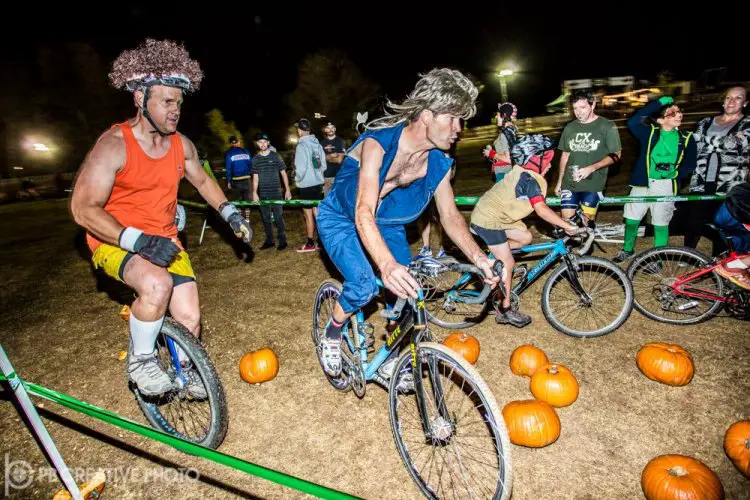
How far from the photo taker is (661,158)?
575cm

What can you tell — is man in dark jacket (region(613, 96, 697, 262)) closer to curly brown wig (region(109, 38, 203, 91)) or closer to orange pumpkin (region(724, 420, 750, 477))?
orange pumpkin (region(724, 420, 750, 477))

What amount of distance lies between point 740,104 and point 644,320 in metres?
3.29

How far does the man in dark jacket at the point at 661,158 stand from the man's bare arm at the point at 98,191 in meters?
6.58

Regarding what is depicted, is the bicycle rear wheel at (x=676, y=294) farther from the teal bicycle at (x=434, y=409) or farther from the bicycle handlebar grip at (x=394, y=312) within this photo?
the bicycle handlebar grip at (x=394, y=312)

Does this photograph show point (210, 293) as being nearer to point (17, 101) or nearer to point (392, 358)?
point (392, 358)

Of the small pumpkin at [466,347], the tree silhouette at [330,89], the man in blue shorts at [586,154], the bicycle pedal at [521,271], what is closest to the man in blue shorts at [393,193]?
the small pumpkin at [466,347]

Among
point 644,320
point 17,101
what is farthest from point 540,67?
point 644,320

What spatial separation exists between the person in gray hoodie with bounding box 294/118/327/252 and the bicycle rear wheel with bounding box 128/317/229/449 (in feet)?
15.2

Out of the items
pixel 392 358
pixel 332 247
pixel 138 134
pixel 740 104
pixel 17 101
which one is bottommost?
pixel 392 358

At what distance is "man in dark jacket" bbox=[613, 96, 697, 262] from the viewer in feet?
18.6

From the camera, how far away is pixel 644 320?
15.4 feet

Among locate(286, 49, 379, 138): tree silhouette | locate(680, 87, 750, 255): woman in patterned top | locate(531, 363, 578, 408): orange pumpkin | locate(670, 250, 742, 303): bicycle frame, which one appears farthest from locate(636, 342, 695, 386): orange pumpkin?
locate(286, 49, 379, 138): tree silhouette

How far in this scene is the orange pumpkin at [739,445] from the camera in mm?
2697

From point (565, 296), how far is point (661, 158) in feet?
8.40
